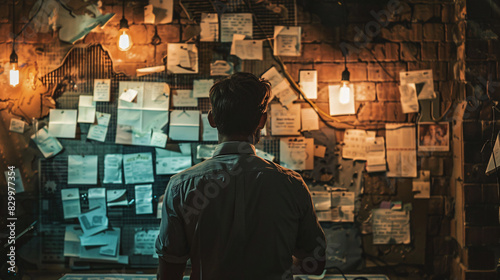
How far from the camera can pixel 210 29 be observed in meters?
3.01

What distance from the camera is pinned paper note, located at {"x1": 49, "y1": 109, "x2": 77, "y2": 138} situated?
303 centimetres

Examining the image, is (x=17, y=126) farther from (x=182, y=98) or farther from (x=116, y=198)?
(x=182, y=98)

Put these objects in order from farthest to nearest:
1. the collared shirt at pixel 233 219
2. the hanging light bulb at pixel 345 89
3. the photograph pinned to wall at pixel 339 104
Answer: the photograph pinned to wall at pixel 339 104, the hanging light bulb at pixel 345 89, the collared shirt at pixel 233 219

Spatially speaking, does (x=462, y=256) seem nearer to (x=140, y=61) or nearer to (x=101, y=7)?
(x=140, y=61)

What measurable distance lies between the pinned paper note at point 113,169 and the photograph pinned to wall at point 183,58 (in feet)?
2.72

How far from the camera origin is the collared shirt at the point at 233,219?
3.89 ft

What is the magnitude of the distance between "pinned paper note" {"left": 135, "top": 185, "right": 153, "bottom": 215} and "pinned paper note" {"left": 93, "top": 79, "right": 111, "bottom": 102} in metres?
0.77

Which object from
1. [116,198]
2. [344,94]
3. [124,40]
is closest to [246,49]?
[344,94]

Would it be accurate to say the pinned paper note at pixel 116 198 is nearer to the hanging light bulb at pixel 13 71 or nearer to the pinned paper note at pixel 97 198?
the pinned paper note at pixel 97 198

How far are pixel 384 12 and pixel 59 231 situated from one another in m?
3.10

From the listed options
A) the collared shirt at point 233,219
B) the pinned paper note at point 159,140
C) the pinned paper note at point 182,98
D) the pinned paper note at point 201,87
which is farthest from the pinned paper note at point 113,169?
the collared shirt at point 233,219

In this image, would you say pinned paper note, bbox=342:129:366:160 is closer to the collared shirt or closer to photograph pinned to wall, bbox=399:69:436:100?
photograph pinned to wall, bbox=399:69:436:100

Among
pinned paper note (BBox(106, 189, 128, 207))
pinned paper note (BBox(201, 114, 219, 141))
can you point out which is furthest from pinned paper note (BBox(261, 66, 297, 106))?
pinned paper note (BBox(106, 189, 128, 207))

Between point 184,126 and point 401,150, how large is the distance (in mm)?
1714
